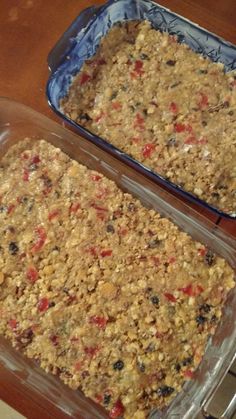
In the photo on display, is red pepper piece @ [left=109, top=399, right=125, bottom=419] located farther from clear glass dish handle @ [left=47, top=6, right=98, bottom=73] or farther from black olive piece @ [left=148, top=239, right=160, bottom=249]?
clear glass dish handle @ [left=47, top=6, right=98, bottom=73]

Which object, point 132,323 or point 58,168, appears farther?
point 58,168

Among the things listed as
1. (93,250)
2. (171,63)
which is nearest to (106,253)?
(93,250)

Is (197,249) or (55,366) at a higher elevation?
(197,249)

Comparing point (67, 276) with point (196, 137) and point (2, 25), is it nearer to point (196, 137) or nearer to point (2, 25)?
point (196, 137)

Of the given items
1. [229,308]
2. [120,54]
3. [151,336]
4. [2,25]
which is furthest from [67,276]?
[2,25]

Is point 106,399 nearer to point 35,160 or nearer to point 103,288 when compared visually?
point 103,288

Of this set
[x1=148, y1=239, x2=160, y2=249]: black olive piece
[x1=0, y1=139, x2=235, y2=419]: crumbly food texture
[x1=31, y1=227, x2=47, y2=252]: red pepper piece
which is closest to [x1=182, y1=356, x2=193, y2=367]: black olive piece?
[x1=0, y1=139, x2=235, y2=419]: crumbly food texture

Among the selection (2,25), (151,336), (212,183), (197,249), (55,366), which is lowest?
(55,366)
